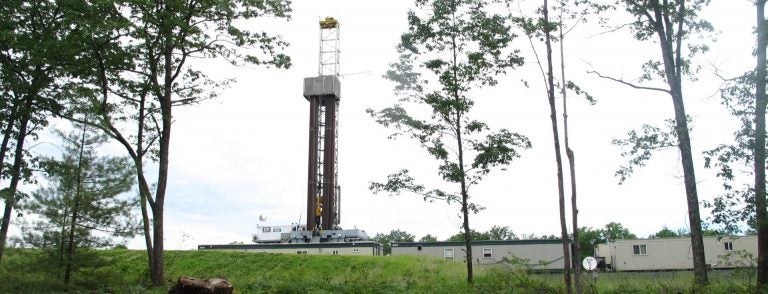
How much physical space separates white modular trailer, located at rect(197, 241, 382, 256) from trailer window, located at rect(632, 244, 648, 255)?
60.7 ft

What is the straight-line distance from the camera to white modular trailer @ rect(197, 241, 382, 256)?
4225cm

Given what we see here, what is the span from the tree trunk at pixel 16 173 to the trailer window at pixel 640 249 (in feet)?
123

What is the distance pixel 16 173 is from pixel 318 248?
26856 mm

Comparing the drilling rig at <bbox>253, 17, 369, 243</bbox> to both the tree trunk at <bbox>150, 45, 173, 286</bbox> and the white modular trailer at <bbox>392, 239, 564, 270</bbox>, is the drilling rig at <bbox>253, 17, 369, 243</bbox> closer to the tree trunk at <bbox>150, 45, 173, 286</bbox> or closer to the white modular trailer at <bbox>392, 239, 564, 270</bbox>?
the white modular trailer at <bbox>392, 239, 564, 270</bbox>

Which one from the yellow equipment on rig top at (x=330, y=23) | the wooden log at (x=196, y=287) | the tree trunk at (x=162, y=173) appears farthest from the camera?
the yellow equipment on rig top at (x=330, y=23)

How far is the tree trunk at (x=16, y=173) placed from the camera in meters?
16.6

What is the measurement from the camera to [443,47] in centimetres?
2028

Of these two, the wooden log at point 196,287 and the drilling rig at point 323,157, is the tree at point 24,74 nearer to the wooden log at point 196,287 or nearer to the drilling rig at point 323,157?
the wooden log at point 196,287

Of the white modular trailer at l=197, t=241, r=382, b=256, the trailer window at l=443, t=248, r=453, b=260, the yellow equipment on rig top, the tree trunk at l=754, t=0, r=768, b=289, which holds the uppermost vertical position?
the yellow equipment on rig top

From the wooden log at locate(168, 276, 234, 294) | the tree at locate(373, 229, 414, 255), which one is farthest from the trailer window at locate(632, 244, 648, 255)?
the tree at locate(373, 229, 414, 255)

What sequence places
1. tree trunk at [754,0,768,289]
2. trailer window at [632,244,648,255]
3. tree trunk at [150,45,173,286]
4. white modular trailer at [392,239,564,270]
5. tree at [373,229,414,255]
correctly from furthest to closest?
tree at [373,229,414,255] → trailer window at [632,244,648,255] → white modular trailer at [392,239,564,270] → tree trunk at [150,45,173,286] → tree trunk at [754,0,768,289]

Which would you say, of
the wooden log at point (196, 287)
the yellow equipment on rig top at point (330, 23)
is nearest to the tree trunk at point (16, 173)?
the wooden log at point (196, 287)

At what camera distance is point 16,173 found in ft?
60.8

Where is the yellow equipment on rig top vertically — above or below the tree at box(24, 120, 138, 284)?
above
